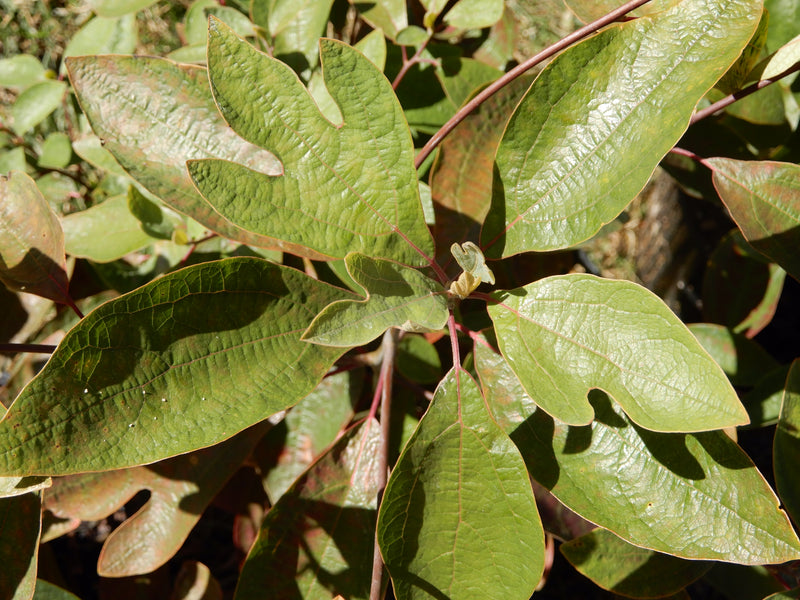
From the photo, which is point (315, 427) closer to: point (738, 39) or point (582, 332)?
point (582, 332)

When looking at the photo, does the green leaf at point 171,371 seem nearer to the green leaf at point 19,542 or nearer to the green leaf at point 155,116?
the green leaf at point 155,116

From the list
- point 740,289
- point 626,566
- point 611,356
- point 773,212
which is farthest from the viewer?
point 740,289

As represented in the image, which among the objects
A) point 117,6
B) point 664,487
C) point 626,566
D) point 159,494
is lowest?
point 159,494

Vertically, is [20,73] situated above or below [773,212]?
below

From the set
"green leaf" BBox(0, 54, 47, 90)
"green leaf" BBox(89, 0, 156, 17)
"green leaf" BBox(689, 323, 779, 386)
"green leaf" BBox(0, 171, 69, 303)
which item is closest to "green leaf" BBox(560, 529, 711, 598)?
"green leaf" BBox(689, 323, 779, 386)

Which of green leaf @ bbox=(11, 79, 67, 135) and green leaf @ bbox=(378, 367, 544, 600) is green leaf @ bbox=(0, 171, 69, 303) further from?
green leaf @ bbox=(378, 367, 544, 600)

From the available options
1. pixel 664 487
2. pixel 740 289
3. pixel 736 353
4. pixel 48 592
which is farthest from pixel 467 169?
pixel 48 592

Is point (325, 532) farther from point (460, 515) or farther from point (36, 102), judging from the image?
point (36, 102)
